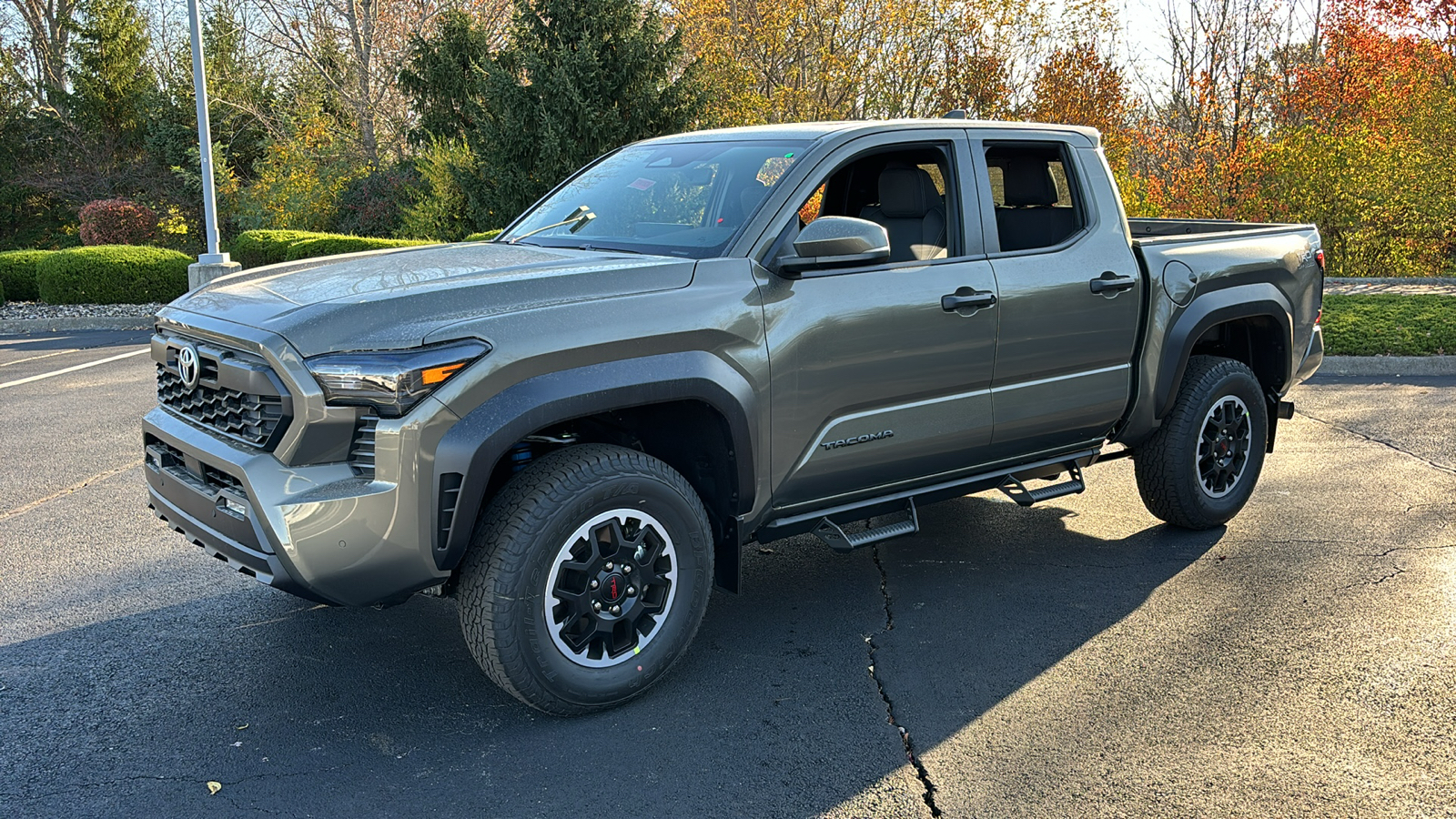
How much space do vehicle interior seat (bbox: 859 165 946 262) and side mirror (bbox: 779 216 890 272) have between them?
0.90 m

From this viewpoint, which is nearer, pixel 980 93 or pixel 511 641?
pixel 511 641

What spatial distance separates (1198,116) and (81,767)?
19.5m

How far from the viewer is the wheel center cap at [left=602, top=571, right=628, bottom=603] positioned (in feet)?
12.7

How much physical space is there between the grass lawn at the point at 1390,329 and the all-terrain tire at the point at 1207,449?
5.97m

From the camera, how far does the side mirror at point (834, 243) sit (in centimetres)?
407

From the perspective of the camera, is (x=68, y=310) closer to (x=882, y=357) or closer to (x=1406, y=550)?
(x=882, y=357)

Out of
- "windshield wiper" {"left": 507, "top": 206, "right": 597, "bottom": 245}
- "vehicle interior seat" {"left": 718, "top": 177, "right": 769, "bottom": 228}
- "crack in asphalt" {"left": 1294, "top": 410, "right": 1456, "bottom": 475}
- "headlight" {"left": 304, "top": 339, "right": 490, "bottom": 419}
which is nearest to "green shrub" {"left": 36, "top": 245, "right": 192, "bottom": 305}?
"windshield wiper" {"left": 507, "top": 206, "right": 597, "bottom": 245}

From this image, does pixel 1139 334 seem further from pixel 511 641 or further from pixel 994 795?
pixel 511 641

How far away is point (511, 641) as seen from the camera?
3648mm

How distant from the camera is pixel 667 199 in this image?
476 cm

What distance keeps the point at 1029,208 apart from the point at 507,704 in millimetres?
3427

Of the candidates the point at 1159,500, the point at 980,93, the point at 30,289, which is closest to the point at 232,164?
the point at 30,289

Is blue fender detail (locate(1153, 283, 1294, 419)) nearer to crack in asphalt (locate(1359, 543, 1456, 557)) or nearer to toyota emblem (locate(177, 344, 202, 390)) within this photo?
crack in asphalt (locate(1359, 543, 1456, 557))

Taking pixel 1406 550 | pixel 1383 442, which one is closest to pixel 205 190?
pixel 1383 442
